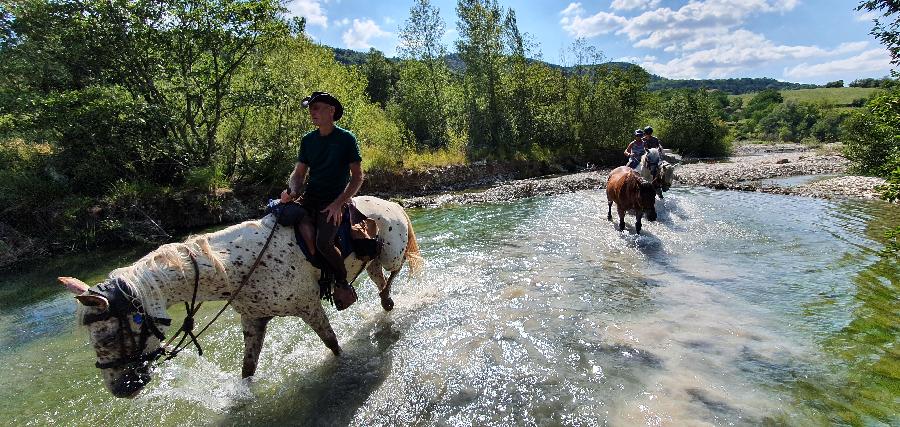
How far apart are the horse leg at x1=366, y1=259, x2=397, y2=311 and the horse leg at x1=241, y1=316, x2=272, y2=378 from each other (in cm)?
178

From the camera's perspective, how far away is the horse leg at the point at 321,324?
466cm

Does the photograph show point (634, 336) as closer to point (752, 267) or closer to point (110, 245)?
point (752, 267)

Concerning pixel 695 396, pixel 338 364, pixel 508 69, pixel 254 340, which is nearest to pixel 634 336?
pixel 695 396

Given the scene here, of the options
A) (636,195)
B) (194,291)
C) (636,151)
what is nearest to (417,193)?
(636,151)

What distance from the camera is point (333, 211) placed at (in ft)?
14.4

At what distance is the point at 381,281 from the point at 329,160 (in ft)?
7.95

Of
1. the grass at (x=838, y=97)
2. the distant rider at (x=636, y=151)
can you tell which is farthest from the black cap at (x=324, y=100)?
the grass at (x=838, y=97)

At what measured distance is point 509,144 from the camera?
28531mm

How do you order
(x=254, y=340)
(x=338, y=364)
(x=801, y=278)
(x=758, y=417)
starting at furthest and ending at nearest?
1. (x=801, y=278)
2. (x=338, y=364)
3. (x=254, y=340)
4. (x=758, y=417)

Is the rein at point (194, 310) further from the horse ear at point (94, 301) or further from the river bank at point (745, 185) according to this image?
the river bank at point (745, 185)

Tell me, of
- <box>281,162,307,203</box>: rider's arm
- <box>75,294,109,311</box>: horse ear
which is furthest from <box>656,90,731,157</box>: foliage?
<box>75,294,109,311</box>: horse ear

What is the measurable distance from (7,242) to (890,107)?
68.2ft

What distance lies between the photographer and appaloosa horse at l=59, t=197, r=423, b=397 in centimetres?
328

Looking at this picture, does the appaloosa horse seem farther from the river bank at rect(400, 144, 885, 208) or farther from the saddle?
the river bank at rect(400, 144, 885, 208)
